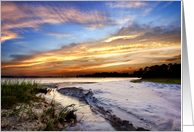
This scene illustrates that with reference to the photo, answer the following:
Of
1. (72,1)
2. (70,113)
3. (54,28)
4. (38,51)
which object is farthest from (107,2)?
(70,113)

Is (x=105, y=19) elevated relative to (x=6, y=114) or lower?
elevated

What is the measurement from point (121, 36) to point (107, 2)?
4.67ft

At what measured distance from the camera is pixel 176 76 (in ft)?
32.4

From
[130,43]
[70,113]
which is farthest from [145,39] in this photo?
[70,113]

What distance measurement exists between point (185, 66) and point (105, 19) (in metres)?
3.19

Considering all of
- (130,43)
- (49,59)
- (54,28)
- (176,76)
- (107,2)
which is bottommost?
(176,76)

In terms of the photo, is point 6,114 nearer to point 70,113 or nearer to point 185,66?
point 70,113

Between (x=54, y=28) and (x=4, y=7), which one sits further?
(x=54, y=28)

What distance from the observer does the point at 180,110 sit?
3.75 m

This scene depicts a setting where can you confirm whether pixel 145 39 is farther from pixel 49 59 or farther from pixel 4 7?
pixel 4 7

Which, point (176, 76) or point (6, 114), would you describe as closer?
point (6, 114)

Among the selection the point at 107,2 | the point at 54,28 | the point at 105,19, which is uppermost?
the point at 107,2

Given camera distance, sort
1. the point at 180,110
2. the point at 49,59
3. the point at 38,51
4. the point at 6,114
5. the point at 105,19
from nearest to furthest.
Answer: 1. the point at 6,114
2. the point at 180,110
3. the point at 105,19
4. the point at 38,51
5. the point at 49,59

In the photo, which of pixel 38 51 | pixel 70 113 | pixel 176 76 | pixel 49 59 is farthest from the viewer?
pixel 176 76
